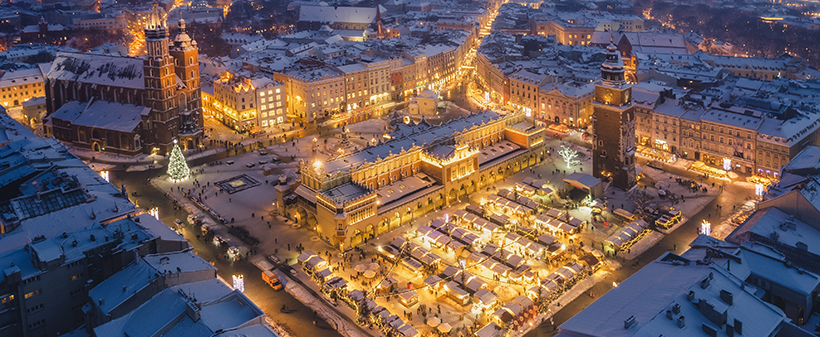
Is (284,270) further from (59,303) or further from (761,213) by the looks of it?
(761,213)

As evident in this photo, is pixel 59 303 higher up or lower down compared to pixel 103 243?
lower down

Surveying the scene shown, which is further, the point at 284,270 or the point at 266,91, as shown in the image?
the point at 266,91

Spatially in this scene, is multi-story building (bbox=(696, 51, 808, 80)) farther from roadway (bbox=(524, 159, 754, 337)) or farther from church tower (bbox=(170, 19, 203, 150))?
church tower (bbox=(170, 19, 203, 150))

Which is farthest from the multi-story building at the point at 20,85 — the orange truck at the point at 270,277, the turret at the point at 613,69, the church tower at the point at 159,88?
the turret at the point at 613,69

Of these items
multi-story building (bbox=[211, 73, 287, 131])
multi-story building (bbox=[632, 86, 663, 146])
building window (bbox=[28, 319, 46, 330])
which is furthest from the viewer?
multi-story building (bbox=[211, 73, 287, 131])

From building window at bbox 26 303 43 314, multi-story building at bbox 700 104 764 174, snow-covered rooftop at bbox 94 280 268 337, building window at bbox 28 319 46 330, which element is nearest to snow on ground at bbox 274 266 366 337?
snow-covered rooftop at bbox 94 280 268 337

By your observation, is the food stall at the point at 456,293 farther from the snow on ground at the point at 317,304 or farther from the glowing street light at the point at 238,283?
the glowing street light at the point at 238,283

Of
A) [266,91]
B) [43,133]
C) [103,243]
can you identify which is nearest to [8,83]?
[43,133]
